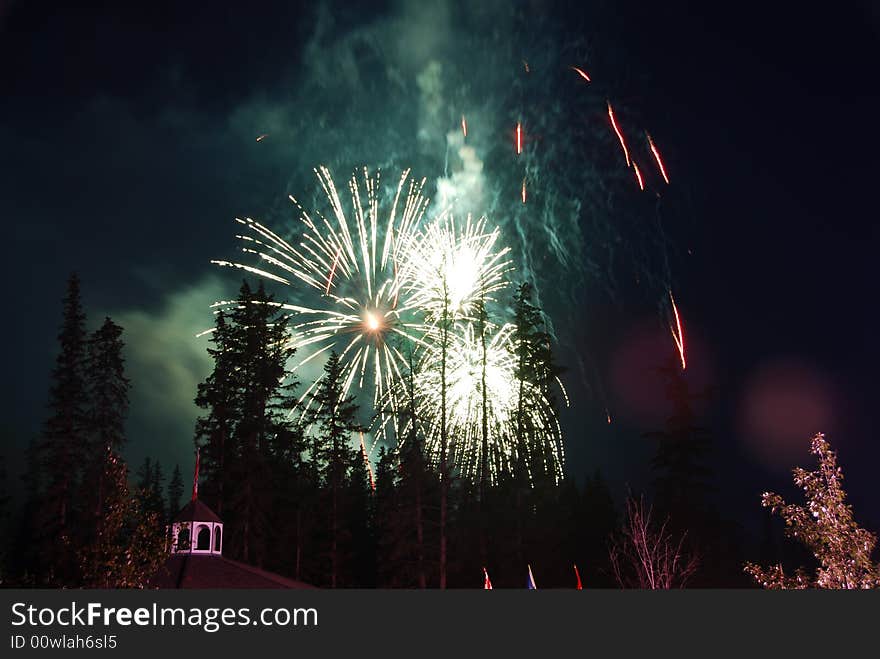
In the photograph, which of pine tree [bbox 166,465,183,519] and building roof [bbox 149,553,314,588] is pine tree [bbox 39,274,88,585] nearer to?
building roof [bbox 149,553,314,588]

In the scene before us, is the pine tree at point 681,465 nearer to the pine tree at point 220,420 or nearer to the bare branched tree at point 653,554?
the bare branched tree at point 653,554

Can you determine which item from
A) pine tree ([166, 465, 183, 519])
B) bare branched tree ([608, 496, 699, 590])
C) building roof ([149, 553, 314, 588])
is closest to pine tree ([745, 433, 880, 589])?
bare branched tree ([608, 496, 699, 590])

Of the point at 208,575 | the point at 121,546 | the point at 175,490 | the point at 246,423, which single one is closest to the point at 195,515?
the point at 208,575

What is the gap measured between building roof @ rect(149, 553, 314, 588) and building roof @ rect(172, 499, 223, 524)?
1.49 m

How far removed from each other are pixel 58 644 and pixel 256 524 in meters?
35.9

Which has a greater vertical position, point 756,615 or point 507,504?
point 507,504

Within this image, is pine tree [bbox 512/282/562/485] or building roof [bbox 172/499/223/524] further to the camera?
pine tree [bbox 512/282/562/485]

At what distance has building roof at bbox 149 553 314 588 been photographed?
3031 cm

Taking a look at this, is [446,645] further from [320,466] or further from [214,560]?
[320,466]

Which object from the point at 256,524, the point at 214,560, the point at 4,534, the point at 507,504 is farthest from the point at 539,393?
the point at 4,534

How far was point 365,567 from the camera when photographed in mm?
58031

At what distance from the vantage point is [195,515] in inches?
1320

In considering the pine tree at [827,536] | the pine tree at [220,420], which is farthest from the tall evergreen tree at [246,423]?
the pine tree at [827,536]

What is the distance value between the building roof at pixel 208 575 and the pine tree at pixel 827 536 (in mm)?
18476
